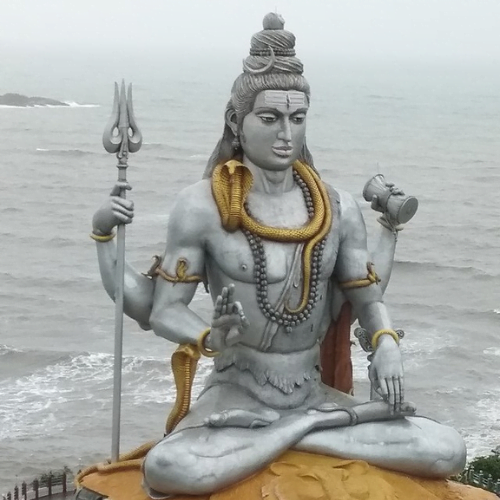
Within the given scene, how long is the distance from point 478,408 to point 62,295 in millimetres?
11403

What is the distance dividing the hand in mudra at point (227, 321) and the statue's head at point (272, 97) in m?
1.16

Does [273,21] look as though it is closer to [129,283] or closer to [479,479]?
[129,283]

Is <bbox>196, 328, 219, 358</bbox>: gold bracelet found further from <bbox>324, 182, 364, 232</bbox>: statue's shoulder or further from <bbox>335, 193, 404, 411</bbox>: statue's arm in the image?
<bbox>324, 182, 364, 232</bbox>: statue's shoulder

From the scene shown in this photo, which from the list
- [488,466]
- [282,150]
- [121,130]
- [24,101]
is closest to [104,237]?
[121,130]

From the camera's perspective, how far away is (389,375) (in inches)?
288

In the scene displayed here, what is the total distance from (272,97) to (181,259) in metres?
1.07

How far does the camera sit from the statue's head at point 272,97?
7285 millimetres

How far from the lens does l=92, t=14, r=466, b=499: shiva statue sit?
23.8ft

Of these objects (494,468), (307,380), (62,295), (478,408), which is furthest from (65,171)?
(307,380)

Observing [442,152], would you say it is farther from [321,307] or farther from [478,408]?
[321,307]

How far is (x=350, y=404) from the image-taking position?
24.8ft

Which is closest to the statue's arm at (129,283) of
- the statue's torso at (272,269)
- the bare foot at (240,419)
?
the statue's torso at (272,269)

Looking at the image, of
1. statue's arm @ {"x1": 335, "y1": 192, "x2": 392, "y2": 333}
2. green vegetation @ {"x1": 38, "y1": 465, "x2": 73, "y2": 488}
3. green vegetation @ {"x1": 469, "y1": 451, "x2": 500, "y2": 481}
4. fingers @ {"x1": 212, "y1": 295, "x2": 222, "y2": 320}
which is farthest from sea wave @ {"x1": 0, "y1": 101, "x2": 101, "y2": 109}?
fingers @ {"x1": 212, "y1": 295, "x2": 222, "y2": 320}

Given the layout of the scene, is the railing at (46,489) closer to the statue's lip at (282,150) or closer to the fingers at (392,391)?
the fingers at (392,391)
